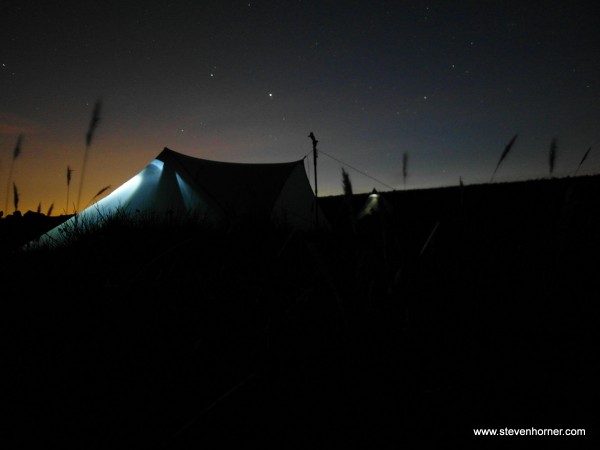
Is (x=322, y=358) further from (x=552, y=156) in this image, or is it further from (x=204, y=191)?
(x=204, y=191)

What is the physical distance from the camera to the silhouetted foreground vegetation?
74 cm

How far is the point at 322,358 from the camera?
97cm

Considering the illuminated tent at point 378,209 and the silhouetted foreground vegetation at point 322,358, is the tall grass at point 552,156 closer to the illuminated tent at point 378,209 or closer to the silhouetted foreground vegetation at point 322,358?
the silhouetted foreground vegetation at point 322,358

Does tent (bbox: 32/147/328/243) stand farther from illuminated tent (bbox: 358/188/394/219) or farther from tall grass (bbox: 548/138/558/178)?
tall grass (bbox: 548/138/558/178)

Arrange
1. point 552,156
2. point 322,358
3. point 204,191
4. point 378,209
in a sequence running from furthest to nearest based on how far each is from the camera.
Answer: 1. point 204,191
2. point 552,156
3. point 378,209
4. point 322,358

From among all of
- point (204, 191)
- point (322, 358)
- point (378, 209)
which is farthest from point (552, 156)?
point (204, 191)

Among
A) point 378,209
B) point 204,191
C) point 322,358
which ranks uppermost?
point 204,191

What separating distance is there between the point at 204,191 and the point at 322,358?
5.30 m

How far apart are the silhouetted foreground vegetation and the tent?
399cm

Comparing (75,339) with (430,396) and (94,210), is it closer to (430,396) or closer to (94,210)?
(430,396)

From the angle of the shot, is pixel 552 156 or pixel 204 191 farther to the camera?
pixel 204 191

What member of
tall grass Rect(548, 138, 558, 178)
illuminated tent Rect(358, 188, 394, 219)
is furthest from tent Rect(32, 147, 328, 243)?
tall grass Rect(548, 138, 558, 178)

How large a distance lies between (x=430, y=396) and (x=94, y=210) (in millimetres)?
5710

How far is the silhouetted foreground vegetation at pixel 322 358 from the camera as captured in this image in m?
0.74
